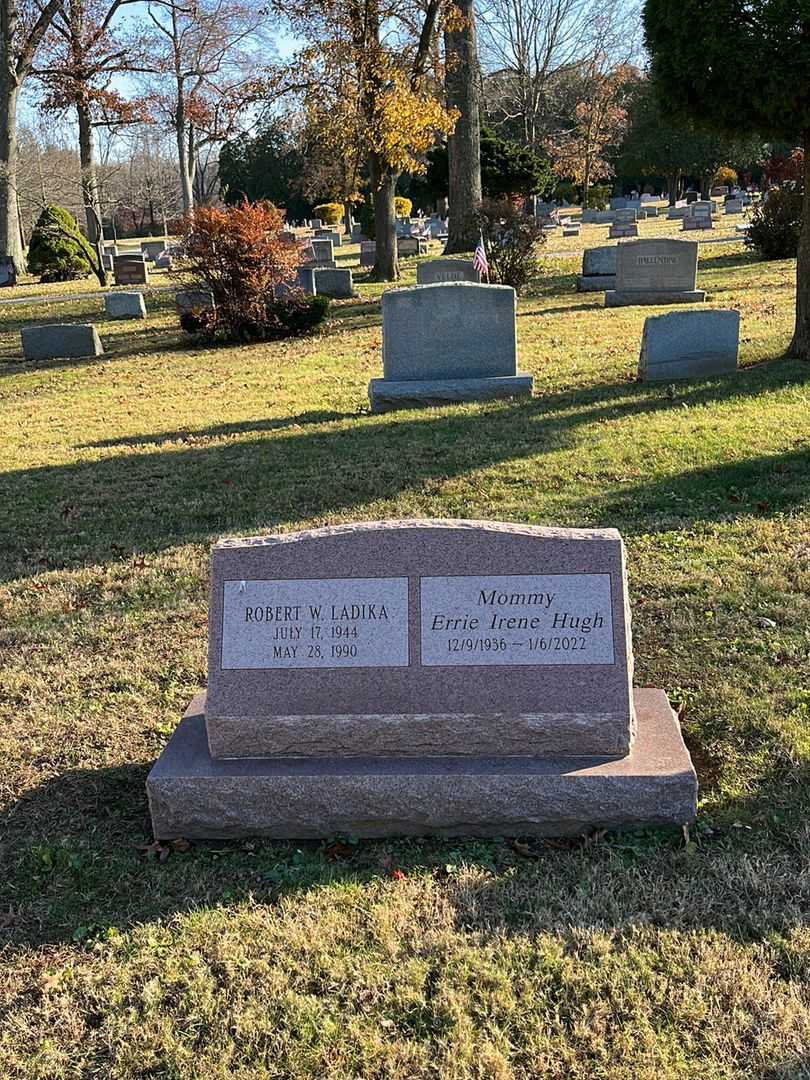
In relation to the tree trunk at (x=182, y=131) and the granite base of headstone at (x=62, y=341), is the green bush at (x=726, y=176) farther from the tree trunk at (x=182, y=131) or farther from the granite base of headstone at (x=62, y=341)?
the granite base of headstone at (x=62, y=341)

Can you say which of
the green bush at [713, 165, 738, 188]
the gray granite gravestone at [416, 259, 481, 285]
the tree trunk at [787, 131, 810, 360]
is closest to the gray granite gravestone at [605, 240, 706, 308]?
the gray granite gravestone at [416, 259, 481, 285]

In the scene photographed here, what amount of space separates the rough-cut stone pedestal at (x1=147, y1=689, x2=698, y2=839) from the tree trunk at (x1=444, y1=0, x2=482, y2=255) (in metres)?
21.3

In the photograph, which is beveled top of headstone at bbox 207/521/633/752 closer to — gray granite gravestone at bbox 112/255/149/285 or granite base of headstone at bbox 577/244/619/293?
granite base of headstone at bbox 577/244/619/293

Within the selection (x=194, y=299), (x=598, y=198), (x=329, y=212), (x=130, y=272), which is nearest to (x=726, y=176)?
(x=598, y=198)

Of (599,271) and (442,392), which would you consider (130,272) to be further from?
(442,392)

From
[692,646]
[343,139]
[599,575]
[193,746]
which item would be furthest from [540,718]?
[343,139]

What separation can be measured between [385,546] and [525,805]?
1.00 meters

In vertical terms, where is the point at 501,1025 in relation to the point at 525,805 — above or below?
below

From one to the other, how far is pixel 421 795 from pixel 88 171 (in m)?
30.9

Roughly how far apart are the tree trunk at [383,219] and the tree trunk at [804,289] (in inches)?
491

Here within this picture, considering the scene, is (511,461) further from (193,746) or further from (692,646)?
(193,746)

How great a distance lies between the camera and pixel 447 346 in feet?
35.2

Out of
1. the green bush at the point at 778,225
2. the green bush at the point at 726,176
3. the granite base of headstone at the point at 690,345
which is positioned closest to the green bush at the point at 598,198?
the green bush at the point at 726,176

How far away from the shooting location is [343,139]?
65.2 ft
